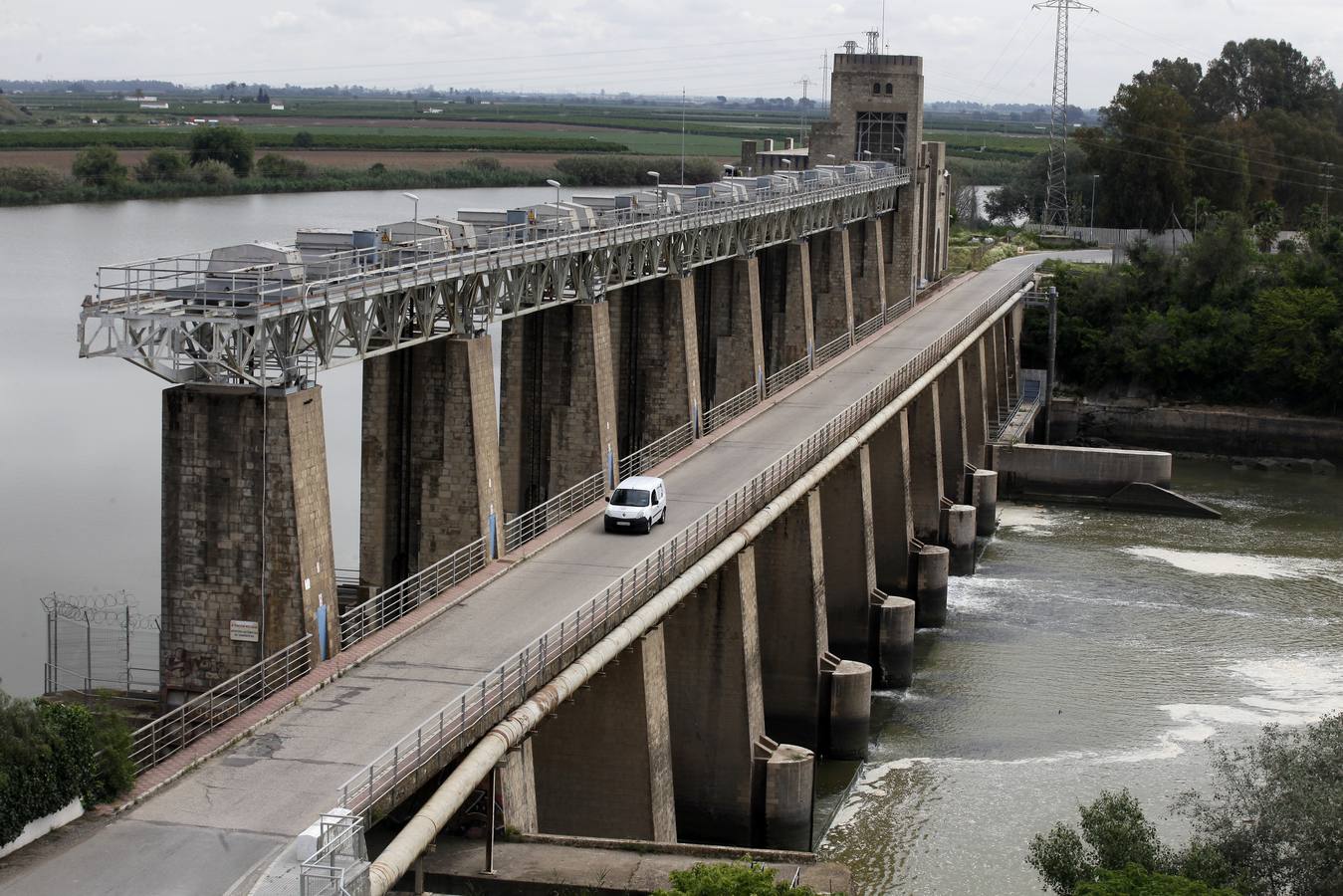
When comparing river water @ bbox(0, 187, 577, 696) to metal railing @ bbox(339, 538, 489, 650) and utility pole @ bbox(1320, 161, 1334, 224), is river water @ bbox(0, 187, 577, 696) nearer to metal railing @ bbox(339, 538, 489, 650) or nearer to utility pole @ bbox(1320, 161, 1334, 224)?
metal railing @ bbox(339, 538, 489, 650)

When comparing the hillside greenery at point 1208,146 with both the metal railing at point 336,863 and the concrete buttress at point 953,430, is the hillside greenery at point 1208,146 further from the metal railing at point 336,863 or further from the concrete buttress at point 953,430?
the metal railing at point 336,863

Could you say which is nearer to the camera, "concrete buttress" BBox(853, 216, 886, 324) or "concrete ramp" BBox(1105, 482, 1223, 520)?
"concrete ramp" BBox(1105, 482, 1223, 520)

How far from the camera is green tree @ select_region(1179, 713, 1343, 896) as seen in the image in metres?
23.9

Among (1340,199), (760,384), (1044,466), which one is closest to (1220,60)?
(1340,199)

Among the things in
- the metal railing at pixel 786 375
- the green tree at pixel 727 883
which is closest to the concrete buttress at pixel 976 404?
the metal railing at pixel 786 375

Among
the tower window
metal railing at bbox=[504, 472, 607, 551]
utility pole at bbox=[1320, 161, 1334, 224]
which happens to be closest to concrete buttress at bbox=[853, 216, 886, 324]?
the tower window

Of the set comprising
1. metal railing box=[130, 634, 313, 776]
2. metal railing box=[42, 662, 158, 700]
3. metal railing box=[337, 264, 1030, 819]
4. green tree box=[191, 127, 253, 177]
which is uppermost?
green tree box=[191, 127, 253, 177]

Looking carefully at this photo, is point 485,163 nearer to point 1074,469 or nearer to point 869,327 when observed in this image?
point 869,327

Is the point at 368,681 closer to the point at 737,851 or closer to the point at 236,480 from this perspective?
the point at 236,480

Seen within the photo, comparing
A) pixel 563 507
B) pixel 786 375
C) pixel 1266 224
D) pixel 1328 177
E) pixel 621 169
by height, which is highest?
pixel 1328 177

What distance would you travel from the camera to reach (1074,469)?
6212cm

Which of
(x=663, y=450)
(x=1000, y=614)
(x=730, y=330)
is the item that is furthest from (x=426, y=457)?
(x=1000, y=614)

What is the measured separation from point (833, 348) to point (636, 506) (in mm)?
30350

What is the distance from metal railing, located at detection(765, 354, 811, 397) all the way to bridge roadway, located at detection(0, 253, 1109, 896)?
1440cm
